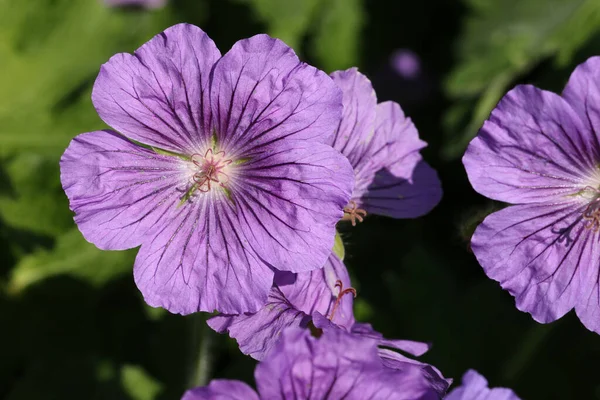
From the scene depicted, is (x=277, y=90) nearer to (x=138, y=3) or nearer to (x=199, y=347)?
(x=199, y=347)

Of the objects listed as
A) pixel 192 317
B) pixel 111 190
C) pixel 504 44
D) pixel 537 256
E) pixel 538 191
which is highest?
pixel 504 44

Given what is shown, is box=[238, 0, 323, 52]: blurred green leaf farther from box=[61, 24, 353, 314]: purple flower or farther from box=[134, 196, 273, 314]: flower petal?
box=[134, 196, 273, 314]: flower petal

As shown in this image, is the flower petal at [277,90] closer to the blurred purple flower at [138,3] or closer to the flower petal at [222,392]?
the flower petal at [222,392]

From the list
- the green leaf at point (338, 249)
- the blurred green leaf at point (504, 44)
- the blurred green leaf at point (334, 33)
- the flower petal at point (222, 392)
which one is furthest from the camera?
the blurred green leaf at point (334, 33)

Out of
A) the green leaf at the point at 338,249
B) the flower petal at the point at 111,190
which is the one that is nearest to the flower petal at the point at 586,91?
the green leaf at the point at 338,249

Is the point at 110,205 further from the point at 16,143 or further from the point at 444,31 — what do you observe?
the point at 444,31

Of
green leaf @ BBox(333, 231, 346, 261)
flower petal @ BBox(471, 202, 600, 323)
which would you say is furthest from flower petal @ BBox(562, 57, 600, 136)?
green leaf @ BBox(333, 231, 346, 261)

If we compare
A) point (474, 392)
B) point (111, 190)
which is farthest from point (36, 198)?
point (474, 392)
